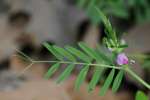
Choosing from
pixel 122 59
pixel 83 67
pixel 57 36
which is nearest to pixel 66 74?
pixel 83 67

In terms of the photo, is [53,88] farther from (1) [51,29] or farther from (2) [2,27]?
(2) [2,27]

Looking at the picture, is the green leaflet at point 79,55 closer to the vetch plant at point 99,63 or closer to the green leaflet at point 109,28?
the vetch plant at point 99,63

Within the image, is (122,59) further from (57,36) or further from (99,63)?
(57,36)

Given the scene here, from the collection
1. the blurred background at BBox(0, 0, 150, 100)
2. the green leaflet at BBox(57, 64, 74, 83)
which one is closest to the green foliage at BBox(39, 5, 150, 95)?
the green leaflet at BBox(57, 64, 74, 83)

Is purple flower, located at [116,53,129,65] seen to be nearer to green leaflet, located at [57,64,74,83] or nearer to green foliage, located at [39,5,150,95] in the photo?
green foliage, located at [39,5,150,95]

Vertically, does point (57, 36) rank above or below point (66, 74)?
below

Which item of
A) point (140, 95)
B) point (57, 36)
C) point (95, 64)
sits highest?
point (95, 64)

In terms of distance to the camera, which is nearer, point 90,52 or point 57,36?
point 90,52

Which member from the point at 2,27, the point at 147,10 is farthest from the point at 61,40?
the point at 147,10

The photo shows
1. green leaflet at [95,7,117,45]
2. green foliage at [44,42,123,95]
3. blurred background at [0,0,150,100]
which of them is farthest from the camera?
blurred background at [0,0,150,100]
